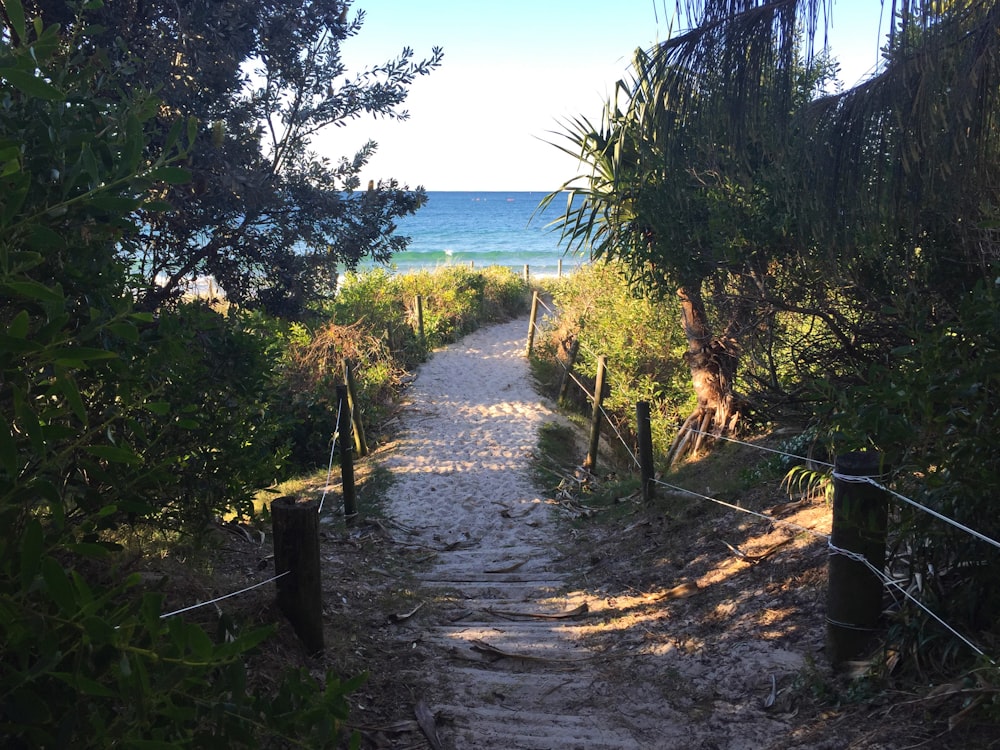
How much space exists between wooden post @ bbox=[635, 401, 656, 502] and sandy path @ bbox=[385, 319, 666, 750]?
1057 mm

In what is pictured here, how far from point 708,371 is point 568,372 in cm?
486

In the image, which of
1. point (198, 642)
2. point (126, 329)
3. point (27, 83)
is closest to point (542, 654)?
point (198, 642)

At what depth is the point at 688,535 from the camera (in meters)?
6.58

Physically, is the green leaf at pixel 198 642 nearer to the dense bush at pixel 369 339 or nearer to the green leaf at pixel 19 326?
the green leaf at pixel 19 326

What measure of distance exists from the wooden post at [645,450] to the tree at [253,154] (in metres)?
2.79

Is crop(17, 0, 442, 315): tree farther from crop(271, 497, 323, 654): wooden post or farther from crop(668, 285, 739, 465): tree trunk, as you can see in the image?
crop(668, 285, 739, 465): tree trunk

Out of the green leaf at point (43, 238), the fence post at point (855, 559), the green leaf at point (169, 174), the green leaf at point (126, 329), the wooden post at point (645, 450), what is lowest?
the wooden post at point (645, 450)

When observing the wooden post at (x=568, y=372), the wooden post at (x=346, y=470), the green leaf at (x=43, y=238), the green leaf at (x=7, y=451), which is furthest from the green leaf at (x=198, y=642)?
the wooden post at (x=568, y=372)

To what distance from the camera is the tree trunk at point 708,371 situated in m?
8.94

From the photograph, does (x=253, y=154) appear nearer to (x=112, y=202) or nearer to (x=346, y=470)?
(x=346, y=470)

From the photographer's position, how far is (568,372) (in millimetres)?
13828

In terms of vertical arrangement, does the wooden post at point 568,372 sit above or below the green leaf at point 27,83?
below

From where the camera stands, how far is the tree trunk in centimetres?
894

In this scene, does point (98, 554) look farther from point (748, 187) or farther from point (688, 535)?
point (748, 187)
